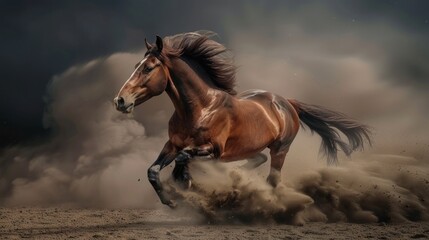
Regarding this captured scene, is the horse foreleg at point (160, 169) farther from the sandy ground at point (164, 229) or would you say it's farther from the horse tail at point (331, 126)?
the horse tail at point (331, 126)

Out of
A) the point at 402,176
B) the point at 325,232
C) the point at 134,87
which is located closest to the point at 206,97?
the point at 134,87

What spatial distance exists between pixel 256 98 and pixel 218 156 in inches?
56.0

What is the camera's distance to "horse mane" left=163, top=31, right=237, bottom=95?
6.61 meters

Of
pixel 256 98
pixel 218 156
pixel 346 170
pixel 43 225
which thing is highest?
pixel 256 98

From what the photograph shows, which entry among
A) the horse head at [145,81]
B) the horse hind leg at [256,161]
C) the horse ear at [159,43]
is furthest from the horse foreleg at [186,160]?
the horse hind leg at [256,161]

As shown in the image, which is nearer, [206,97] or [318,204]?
[206,97]

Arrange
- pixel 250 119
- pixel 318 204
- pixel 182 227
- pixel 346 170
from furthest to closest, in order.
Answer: pixel 346 170
pixel 318 204
pixel 250 119
pixel 182 227

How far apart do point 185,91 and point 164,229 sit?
1628mm

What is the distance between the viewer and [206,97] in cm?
652

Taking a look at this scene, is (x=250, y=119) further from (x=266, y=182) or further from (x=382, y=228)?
(x=382, y=228)

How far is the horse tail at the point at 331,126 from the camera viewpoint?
8.52m

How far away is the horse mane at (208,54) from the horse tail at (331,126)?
184 centimetres

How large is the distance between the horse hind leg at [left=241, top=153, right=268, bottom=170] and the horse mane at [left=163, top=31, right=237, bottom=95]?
1.27 meters

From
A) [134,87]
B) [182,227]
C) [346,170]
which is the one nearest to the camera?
[134,87]
